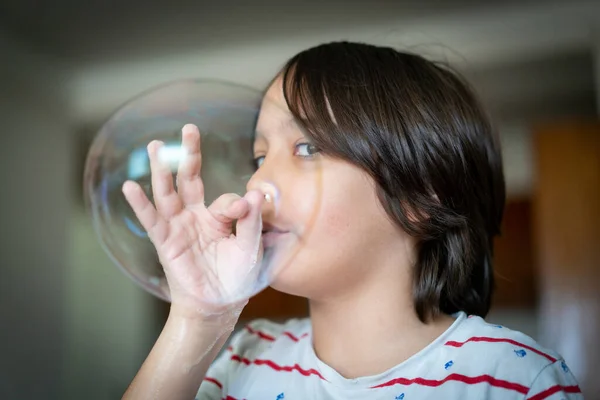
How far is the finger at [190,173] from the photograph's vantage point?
597 mm

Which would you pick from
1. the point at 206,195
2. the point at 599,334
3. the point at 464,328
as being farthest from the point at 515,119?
the point at 206,195

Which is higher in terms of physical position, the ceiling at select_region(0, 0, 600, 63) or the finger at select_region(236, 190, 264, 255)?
the ceiling at select_region(0, 0, 600, 63)

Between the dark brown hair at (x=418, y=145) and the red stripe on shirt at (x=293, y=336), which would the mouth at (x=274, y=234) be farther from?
the red stripe on shirt at (x=293, y=336)

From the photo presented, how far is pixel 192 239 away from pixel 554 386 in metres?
0.36

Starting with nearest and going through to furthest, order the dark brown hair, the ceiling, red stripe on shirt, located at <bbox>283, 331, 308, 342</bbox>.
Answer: the dark brown hair → red stripe on shirt, located at <bbox>283, 331, 308, 342</bbox> → the ceiling

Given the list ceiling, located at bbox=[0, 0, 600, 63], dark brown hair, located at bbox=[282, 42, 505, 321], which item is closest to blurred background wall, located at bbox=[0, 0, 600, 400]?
ceiling, located at bbox=[0, 0, 600, 63]

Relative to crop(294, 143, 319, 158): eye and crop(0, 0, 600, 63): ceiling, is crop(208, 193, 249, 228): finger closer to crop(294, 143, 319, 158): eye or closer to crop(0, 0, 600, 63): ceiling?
crop(294, 143, 319, 158): eye

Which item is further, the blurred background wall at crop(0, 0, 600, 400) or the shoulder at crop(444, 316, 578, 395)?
the blurred background wall at crop(0, 0, 600, 400)

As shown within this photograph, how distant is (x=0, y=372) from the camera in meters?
1.65

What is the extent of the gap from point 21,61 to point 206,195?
64.3 inches

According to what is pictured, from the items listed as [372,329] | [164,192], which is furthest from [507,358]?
[164,192]

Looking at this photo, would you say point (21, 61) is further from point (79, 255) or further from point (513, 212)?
point (513, 212)

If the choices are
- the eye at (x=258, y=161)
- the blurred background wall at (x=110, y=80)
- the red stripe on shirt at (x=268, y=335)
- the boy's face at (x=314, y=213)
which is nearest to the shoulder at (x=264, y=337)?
the red stripe on shirt at (x=268, y=335)

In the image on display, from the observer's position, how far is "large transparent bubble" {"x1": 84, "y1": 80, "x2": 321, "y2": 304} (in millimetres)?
600
